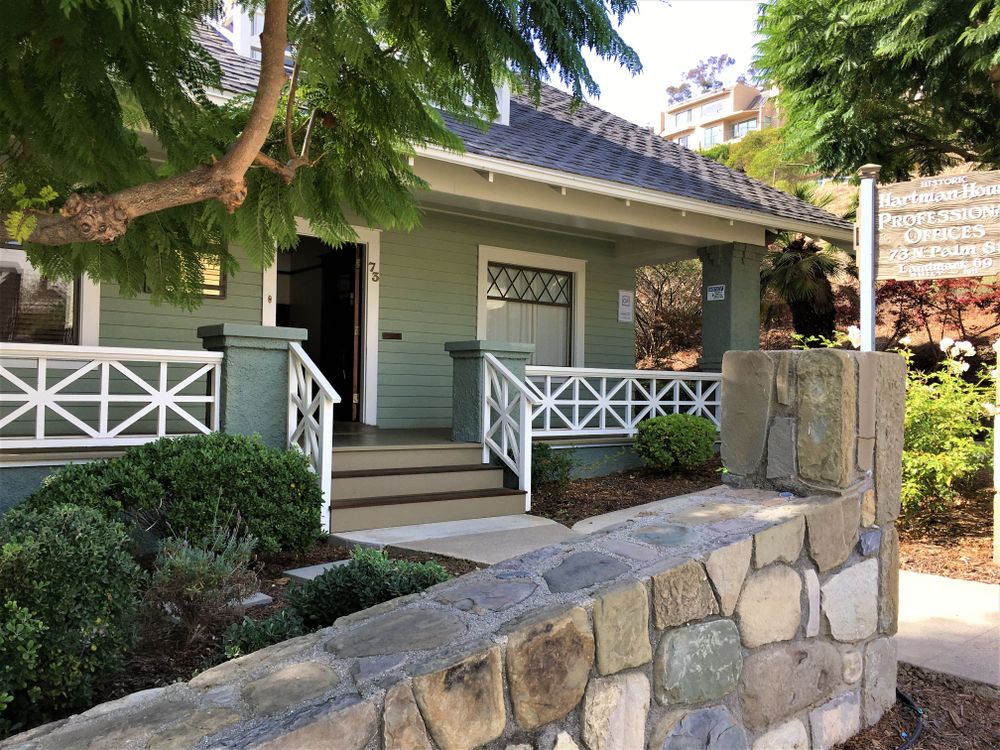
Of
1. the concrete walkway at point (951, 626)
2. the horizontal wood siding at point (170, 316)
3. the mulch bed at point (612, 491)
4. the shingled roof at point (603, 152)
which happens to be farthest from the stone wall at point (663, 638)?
the horizontal wood siding at point (170, 316)

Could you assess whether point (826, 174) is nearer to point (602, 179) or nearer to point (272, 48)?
point (602, 179)

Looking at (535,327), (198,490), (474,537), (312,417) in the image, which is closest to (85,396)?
(198,490)

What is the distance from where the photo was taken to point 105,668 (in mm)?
2607

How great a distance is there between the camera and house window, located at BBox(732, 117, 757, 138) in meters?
67.9

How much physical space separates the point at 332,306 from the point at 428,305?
1.28 metres

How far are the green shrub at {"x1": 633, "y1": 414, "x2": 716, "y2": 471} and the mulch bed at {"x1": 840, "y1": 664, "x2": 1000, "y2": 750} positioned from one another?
468 centimetres

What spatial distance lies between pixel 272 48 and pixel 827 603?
279 centimetres

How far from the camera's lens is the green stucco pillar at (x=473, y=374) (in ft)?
23.9

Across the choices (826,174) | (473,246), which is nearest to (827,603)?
(473,246)

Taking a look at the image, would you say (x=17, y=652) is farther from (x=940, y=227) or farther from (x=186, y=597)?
(x=940, y=227)

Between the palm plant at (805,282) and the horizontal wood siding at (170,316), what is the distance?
924 centimetres

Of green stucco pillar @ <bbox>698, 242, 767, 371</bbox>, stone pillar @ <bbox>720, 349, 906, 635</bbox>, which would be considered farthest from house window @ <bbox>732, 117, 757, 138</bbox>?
stone pillar @ <bbox>720, 349, 906, 635</bbox>

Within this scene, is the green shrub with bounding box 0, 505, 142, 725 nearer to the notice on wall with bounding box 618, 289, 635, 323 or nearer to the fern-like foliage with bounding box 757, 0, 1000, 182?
the notice on wall with bounding box 618, 289, 635, 323

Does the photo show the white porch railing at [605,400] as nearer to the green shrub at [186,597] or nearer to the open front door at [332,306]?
the open front door at [332,306]
